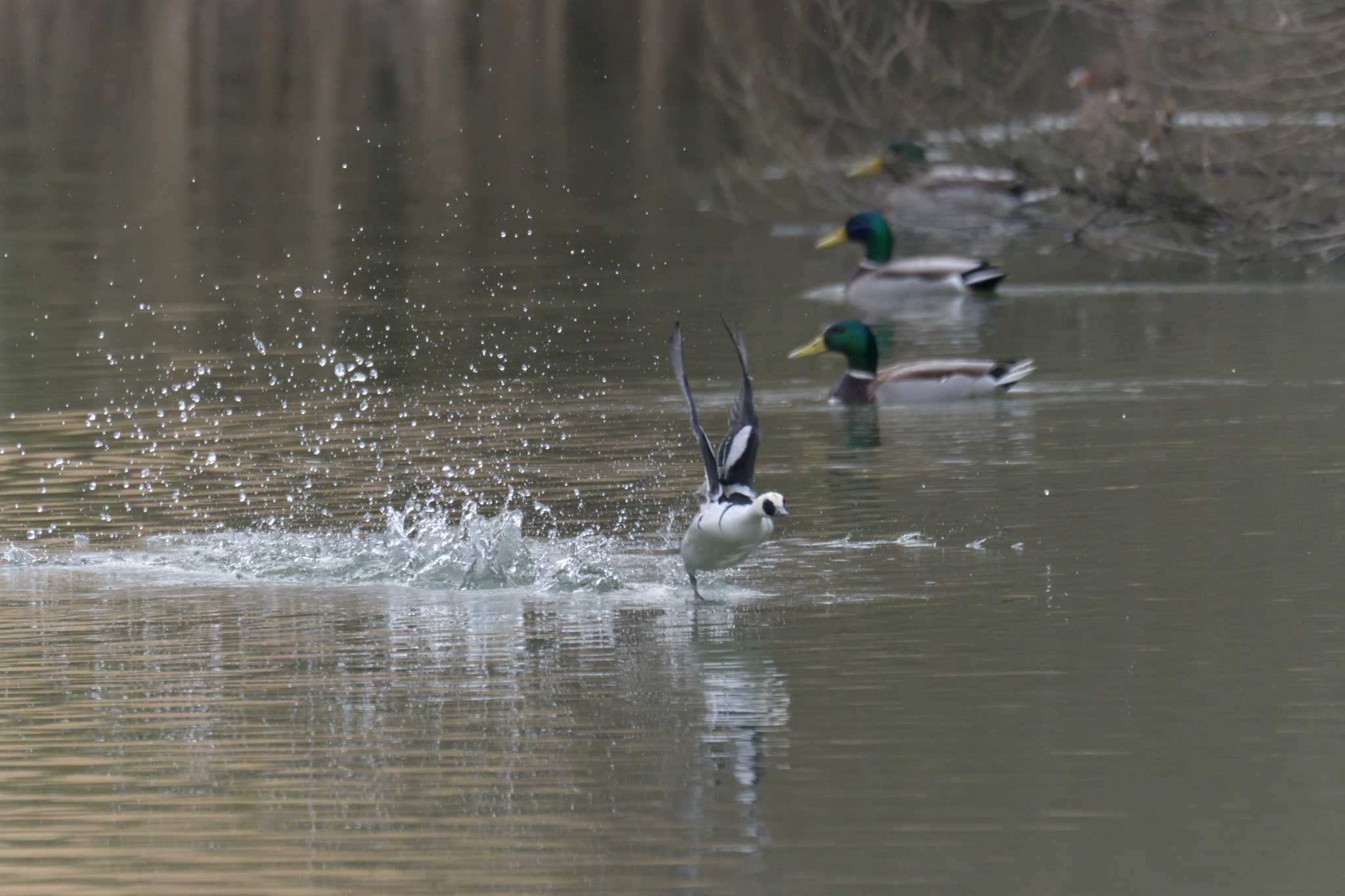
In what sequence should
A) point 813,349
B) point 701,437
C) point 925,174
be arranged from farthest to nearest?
1. point 925,174
2. point 813,349
3. point 701,437

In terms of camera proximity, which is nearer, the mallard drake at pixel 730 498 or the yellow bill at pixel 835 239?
the mallard drake at pixel 730 498

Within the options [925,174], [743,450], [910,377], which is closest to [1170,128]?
[910,377]

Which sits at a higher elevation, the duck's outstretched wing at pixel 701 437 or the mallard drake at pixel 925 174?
the mallard drake at pixel 925 174

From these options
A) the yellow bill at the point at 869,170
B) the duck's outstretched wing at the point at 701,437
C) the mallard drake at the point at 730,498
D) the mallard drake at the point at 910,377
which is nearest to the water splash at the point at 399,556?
the mallard drake at the point at 730,498

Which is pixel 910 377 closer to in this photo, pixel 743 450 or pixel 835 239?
pixel 743 450

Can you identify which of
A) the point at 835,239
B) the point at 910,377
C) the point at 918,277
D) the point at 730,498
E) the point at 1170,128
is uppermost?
the point at 1170,128

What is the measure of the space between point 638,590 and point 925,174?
709 inches

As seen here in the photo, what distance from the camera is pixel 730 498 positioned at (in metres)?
10.7

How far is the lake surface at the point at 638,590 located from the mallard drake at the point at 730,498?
248mm

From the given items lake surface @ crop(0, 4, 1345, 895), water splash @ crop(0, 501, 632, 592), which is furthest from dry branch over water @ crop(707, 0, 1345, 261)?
water splash @ crop(0, 501, 632, 592)

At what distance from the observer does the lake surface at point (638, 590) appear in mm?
7629

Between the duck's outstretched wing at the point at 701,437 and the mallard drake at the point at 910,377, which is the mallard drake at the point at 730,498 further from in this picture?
the mallard drake at the point at 910,377

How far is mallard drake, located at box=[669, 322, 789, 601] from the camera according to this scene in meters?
10.5

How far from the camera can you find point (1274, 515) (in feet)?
41.3
